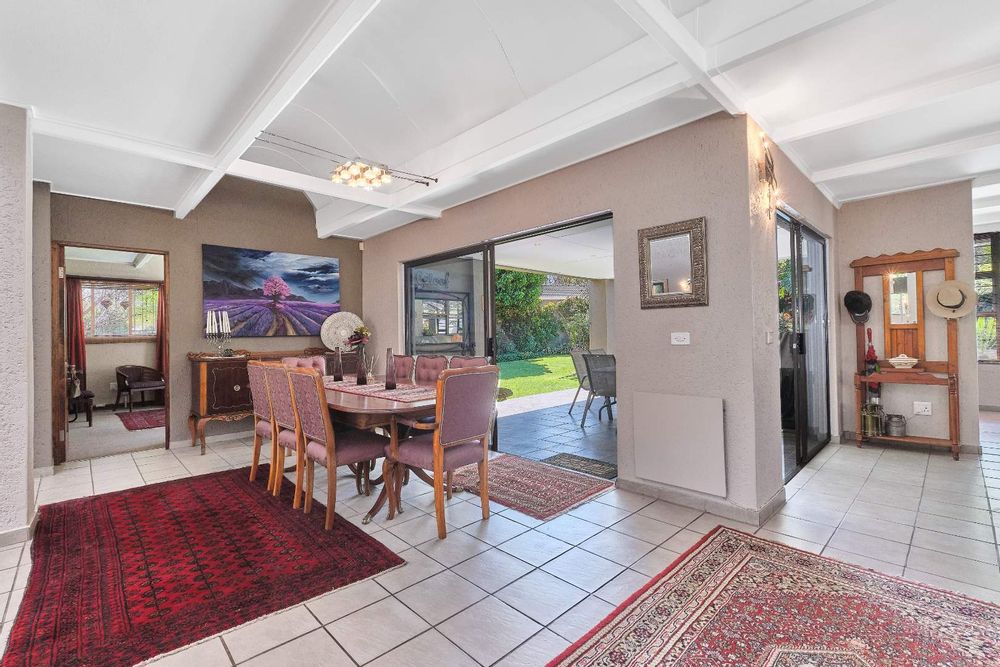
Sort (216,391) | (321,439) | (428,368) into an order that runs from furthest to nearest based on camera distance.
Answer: (216,391) < (428,368) < (321,439)

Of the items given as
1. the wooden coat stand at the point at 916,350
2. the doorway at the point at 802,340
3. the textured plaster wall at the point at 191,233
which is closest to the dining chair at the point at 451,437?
the doorway at the point at 802,340

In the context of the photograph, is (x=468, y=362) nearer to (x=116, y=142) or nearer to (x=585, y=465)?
(x=585, y=465)

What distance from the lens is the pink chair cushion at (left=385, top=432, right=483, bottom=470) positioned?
2.79m

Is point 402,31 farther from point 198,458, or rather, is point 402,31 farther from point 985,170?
point 985,170

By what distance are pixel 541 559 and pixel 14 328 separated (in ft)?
10.8

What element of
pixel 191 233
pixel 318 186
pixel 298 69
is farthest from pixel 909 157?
pixel 191 233

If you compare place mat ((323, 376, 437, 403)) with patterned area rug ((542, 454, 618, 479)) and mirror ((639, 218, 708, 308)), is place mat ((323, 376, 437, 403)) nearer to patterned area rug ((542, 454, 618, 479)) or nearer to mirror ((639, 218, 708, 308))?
patterned area rug ((542, 454, 618, 479))

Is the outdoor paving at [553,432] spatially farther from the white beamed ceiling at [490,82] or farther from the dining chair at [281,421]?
the white beamed ceiling at [490,82]

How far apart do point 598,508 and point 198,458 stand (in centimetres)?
392

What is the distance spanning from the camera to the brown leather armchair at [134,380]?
7.17 meters

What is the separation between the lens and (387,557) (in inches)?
96.3

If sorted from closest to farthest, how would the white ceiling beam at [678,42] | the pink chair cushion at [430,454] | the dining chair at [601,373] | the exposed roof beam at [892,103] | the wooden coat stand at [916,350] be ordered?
1. the white ceiling beam at [678,42]
2. the exposed roof beam at [892,103]
3. the pink chair cushion at [430,454]
4. the wooden coat stand at [916,350]
5. the dining chair at [601,373]

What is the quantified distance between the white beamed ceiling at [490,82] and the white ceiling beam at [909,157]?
0.6 inches

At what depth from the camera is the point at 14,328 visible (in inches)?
106
